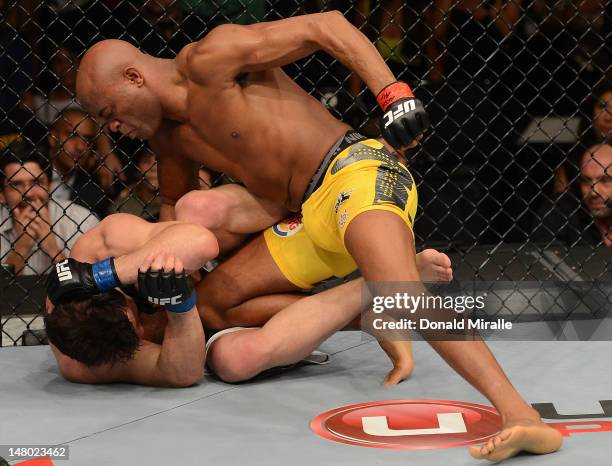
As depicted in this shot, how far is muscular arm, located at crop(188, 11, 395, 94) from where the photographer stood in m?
2.29

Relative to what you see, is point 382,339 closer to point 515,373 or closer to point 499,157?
point 515,373

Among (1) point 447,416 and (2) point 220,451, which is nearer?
(2) point 220,451

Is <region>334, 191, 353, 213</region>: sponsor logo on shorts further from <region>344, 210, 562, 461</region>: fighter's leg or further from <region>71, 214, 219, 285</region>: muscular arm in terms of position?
<region>71, 214, 219, 285</region>: muscular arm

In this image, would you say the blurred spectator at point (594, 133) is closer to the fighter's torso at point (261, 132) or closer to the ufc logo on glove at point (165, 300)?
the fighter's torso at point (261, 132)

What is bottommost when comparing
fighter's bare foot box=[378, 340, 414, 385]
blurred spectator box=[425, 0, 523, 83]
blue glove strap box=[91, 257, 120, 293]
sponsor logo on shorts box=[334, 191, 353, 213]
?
fighter's bare foot box=[378, 340, 414, 385]

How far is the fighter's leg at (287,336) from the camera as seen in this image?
7.58 feet

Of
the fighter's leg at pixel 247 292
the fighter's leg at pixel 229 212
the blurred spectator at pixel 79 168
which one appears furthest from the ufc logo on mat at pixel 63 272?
the blurred spectator at pixel 79 168

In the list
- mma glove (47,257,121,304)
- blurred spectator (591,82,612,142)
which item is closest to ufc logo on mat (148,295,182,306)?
mma glove (47,257,121,304)

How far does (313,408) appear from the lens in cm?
214

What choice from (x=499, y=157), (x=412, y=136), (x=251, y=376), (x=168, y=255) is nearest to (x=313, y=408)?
(x=251, y=376)

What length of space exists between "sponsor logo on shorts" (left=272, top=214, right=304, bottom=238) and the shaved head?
415mm

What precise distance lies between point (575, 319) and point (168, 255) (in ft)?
4.52

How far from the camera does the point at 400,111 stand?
6.92 ft

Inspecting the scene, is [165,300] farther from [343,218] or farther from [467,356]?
[467,356]
